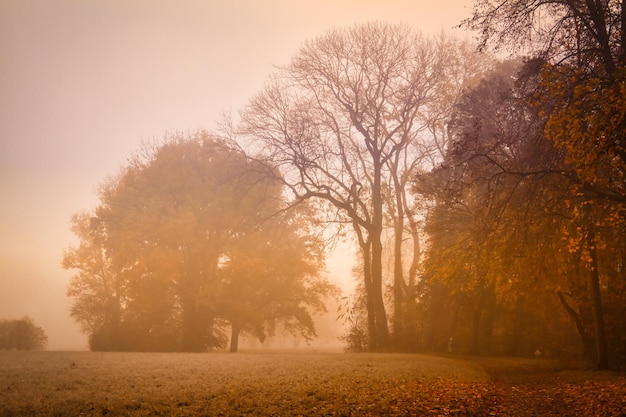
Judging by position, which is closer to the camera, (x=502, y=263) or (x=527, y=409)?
(x=527, y=409)

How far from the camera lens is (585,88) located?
9.73m

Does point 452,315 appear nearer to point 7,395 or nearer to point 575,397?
point 575,397

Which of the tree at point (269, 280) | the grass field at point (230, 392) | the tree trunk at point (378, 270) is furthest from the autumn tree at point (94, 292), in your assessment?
the grass field at point (230, 392)

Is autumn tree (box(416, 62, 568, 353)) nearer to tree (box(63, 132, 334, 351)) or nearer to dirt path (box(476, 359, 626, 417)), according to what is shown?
dirt path (box(476, 359, 626, 417))

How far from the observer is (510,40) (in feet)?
41.6

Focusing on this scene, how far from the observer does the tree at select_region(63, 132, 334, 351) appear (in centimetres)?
3231

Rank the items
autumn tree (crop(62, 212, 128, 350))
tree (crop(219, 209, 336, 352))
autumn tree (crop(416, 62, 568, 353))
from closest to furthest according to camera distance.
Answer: autumn tree (crop(416, 62, 568, 353)) < tree (crop(219, 209, 336, 352)) < autumn tree (crop(62, 212, 128, 350))

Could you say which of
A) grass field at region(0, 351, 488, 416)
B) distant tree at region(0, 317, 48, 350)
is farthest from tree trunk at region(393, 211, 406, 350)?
distant tree at region(0, 317, 48, 350)

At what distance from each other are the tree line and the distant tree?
332cm

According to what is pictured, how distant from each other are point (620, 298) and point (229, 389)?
15.4 m

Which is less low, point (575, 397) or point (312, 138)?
point (312, 138)

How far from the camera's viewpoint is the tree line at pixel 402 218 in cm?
1277

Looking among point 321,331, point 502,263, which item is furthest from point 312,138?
point 321,331

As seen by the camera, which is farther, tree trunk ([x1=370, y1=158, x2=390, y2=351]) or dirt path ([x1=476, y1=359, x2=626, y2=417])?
tree trunk ([x1=370, y1=158, x2=390, y2=351])
